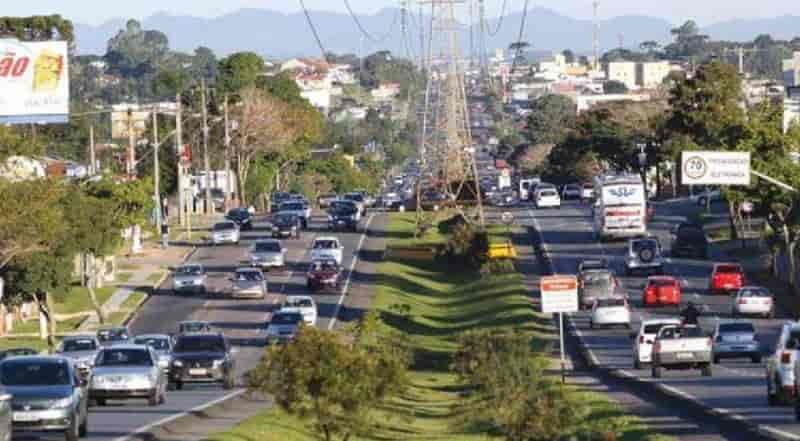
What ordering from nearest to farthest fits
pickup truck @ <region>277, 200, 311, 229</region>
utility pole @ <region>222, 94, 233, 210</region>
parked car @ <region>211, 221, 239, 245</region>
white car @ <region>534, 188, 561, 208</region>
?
parked car @ <region>211, 221, 239, 245</region>, pickup truck @ <region>277, 200, 311, 229</region>, white car @ <region>534, 188, 561, 208</region>, utility pole @ <region>222, 94, 233, 210</region>

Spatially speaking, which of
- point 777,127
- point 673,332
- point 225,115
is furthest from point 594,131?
point 673,332

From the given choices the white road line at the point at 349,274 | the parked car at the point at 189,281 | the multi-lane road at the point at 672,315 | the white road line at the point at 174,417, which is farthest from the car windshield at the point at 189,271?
the white road line at the point at 174,417

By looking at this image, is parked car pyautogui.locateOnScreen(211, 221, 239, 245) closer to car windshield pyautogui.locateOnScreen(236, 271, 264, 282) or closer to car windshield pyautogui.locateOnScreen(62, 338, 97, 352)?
car windshield pyautogui.locateOnScreen(236, 271, 264, 282)

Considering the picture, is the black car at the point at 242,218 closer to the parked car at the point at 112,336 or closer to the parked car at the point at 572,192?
the parked car at the point at 572,192

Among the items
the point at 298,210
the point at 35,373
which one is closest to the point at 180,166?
the point at 298,210

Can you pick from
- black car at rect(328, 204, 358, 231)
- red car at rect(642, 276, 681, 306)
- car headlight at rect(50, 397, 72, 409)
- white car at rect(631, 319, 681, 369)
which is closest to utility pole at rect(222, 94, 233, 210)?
→ black car at rect(328, 204, 358, 231)
